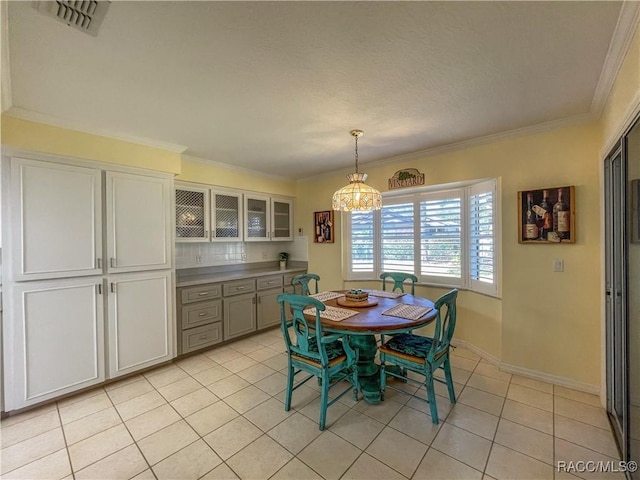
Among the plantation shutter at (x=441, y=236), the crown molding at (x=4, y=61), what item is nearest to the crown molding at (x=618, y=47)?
the plantation shutter at (x=441, y=236)

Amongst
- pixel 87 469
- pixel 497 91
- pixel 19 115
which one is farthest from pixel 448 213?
pixel 19 115

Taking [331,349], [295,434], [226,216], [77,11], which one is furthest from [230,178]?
[295,434]

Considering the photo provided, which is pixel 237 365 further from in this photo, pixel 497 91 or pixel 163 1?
pixel 497 91

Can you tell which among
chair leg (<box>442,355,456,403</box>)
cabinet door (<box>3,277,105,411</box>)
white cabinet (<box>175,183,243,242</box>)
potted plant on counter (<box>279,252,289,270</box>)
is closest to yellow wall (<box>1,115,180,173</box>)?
white cabinet (<box>175,183,243,242</box>)

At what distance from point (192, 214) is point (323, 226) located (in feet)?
6.25

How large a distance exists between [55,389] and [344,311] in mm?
2515

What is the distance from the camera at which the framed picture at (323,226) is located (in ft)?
14.0

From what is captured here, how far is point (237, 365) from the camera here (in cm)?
295

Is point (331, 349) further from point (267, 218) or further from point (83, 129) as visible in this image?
point (83, 129)

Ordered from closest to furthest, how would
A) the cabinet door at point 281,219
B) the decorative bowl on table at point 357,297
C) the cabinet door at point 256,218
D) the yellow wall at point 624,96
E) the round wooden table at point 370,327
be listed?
1. the yellow wall at point 624,96
2. the round wooden table at point 370,327
3. the decorative bowl on table at point 357,297
4. the cabinet door at point 256,218
5. the cabinet door at point 281,219

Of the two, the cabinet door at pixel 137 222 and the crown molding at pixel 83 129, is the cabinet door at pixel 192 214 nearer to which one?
the cabinet door at pixel 137 222

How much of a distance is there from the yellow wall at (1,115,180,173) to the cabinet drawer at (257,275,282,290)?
5.89 feet

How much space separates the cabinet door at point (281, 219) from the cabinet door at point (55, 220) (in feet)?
7.66

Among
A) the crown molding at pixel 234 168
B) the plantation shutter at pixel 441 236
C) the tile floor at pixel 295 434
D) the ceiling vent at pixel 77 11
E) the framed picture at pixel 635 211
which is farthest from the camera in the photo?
the crown molding at pixel 234 168
